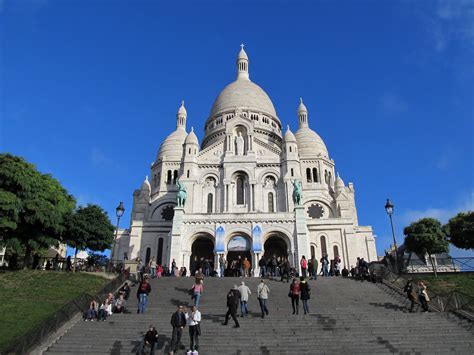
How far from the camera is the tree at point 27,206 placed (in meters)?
27.3

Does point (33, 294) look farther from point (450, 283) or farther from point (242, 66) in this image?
point (242, 66)

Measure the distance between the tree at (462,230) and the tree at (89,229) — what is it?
28187 mm

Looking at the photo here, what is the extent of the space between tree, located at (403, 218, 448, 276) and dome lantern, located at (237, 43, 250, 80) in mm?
40830

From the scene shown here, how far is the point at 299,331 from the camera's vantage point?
14.3m

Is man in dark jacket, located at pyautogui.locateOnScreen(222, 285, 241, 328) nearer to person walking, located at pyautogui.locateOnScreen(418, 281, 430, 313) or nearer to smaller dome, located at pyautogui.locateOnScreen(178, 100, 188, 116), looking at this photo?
person walking, located at pyautogui.locateOnScreen(418, 281, 430, 313)

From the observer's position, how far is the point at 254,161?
41.7m

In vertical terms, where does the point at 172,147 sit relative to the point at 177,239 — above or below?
above

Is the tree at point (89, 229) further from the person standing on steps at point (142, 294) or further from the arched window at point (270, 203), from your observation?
the person standing on steps at point (142, 294)

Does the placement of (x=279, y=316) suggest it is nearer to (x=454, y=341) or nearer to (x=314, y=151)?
(x=454, y=341)

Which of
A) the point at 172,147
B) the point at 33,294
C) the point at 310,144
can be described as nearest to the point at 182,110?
the point at 172,147

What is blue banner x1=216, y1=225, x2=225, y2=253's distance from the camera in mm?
33938

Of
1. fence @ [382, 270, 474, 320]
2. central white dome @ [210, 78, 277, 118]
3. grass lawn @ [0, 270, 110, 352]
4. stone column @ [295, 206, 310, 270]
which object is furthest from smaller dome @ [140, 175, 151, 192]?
fence @ [382, 270, 474, 320]

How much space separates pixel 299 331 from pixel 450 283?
13.9 m

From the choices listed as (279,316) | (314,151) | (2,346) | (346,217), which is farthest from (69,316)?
(314,151)
